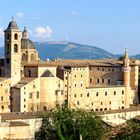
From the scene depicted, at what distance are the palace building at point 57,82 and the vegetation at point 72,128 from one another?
15503 mm

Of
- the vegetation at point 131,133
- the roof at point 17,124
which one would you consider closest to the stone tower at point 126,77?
the roof at point 17,124

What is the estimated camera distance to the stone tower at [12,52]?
63969 mm

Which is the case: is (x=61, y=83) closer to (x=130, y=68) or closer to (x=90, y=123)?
(x=130, y=68)

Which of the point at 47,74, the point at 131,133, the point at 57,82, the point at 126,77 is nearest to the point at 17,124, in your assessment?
the point at 131,133

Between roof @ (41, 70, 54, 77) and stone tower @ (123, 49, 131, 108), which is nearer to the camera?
roof @ (41, 70, 54, 77)

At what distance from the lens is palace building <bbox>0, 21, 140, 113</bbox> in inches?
2478

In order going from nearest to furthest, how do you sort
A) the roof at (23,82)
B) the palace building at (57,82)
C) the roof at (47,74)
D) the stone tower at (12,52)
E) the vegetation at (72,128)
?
1. the vegetation at (72,128)
2. the roof at (23,82)
3. the palace building at (57,82)
4. the stone tower at (12,52)
5. the roof at (47,74)

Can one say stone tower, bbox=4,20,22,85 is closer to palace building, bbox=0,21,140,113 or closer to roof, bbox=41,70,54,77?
palace building, bbox=0,21,140,113

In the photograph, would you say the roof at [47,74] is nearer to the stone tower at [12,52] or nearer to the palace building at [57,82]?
the palace building at [57,82]

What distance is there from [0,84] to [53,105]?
6705mm

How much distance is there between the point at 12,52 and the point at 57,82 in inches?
237

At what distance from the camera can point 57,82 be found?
65.5 metres

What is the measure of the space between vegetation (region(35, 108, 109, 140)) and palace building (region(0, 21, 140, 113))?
15.5 m

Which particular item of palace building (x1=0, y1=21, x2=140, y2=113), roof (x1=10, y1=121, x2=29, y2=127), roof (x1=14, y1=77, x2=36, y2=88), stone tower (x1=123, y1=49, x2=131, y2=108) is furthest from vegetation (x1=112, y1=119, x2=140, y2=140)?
stone tower (x1=123, y1=49, x2=131, y2=108)
